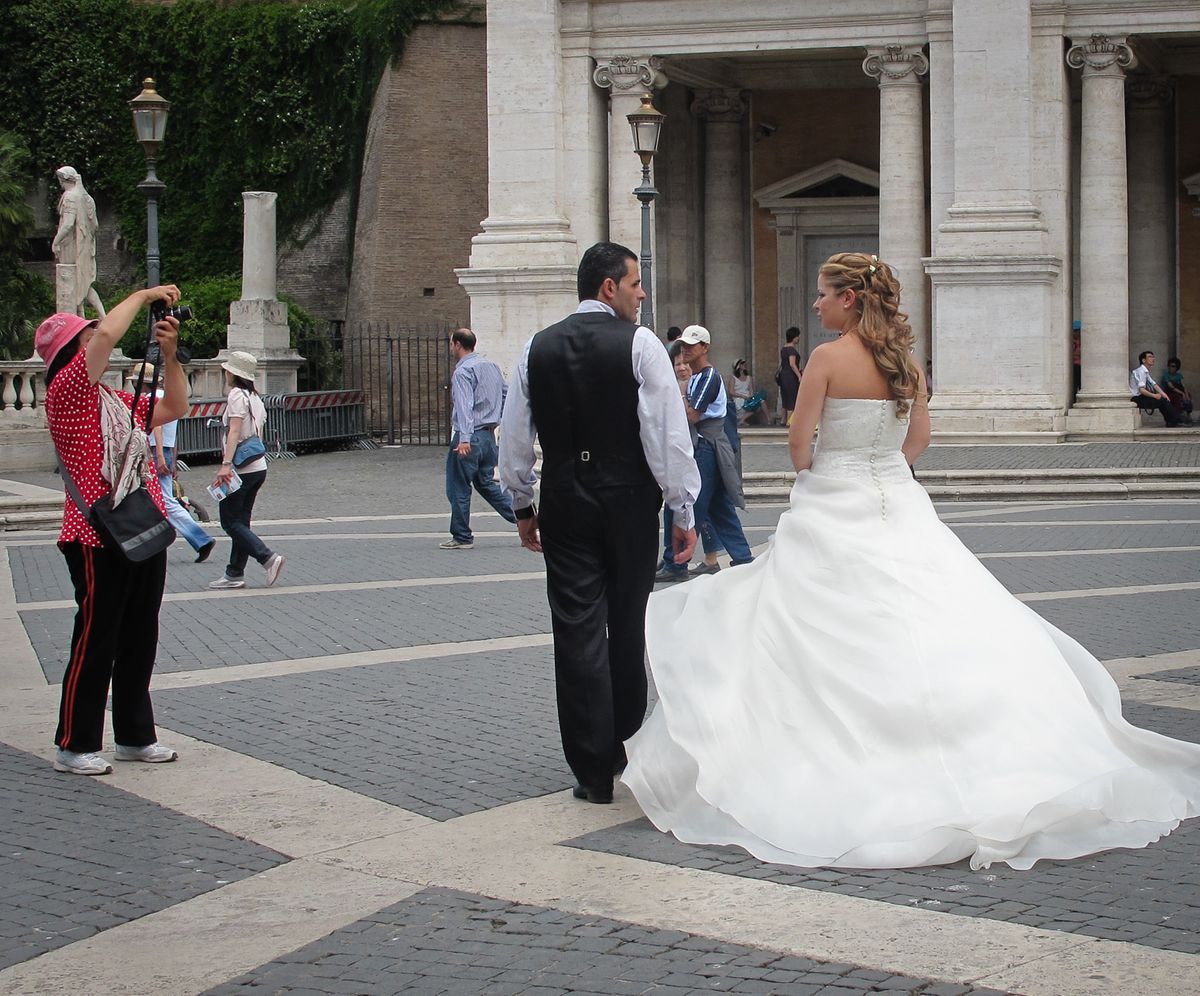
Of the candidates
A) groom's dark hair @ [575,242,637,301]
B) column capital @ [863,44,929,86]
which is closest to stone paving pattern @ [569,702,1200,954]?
groom's dark hair @ [575,242,637,301]

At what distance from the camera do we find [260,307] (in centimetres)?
2870

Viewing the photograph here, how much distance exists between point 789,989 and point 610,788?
76.4 inches

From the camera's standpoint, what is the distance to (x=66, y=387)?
21.9ft

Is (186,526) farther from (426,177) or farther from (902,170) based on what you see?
(426,177)

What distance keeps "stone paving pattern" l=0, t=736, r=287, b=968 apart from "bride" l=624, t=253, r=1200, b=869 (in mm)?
1403

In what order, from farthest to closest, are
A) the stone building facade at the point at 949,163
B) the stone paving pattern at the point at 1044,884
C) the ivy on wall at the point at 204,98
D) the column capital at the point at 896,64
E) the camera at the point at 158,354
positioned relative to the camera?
the ivy on wall at the point at 204,98, the column capital at the point at 896,64, the stone building facade at the point at 949,163, the camera at the point at 158,354, the stone paving pattern at the point at 1044,884

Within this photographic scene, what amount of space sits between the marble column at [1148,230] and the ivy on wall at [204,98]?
1203 centimetres

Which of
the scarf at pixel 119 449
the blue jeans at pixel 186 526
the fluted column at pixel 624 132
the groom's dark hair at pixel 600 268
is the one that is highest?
the fluted column at pixel 624 132

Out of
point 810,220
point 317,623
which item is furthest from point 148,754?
point 810,220

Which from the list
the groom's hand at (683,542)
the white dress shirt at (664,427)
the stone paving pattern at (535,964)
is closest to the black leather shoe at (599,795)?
the groom's hand at (683,542)

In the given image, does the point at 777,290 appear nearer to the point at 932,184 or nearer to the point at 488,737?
the point at 932,184

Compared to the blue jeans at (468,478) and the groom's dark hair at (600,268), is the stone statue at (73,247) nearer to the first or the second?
the blue jeans at (468,478)

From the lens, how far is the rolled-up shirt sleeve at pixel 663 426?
20.1ft

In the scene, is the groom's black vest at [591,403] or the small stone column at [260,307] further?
the small stone column at [260,307]
